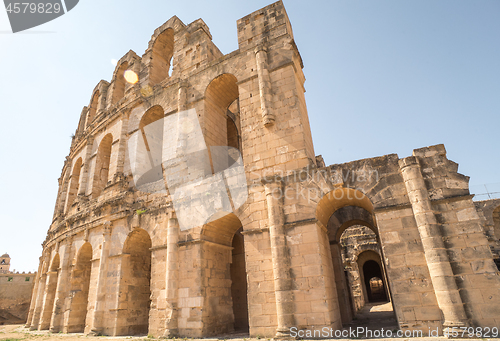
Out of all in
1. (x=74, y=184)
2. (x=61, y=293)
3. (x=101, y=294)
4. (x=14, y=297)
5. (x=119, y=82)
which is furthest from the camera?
(x=14, y=297)

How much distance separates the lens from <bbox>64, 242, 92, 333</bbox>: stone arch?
12.3 metres

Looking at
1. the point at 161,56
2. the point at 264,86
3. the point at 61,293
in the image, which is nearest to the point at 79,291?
the point at 61,293

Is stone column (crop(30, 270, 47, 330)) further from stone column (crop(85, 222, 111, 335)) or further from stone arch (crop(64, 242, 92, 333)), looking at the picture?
stone column (crop(85, 222, 111, 335))

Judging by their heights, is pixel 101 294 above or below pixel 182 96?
below

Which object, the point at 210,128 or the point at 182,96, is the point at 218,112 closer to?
the point at 210,128

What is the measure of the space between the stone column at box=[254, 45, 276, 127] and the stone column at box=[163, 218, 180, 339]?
451 centimetres

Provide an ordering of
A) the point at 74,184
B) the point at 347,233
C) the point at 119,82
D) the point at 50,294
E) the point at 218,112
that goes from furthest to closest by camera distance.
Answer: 1. the point at 74,184
2. the point at 119,82
3. the point at 347,233
4. the point at 50,294
5. the point at 218,112

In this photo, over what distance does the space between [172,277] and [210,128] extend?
5.53m

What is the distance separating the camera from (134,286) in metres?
11.2

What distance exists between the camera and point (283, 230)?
8164mm

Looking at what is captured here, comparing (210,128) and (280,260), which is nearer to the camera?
(280,260)

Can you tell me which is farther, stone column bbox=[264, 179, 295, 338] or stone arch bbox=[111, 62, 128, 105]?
stone arch bbox=[111, 62, 128, 105]

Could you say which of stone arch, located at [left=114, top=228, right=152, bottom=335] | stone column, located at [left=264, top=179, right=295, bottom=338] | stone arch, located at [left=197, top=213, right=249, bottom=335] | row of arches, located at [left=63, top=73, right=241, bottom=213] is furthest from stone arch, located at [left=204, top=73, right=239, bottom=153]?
stone arch, located at [left=114, top=228, right=152, bottom=335]

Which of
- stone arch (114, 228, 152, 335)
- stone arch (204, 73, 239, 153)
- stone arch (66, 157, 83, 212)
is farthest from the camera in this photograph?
stone arch (66, 157, 83, 212)
